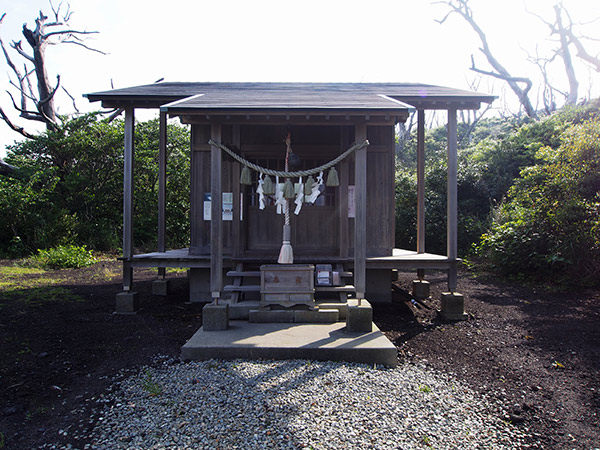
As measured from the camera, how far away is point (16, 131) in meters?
18.6

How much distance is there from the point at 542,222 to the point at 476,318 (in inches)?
160

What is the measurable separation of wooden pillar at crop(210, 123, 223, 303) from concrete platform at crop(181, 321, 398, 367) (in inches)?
25.5

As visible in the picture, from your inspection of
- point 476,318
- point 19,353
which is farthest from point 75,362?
point 476,318

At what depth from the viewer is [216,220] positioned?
5.18 metres

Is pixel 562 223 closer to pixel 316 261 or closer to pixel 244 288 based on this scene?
pixel 316 261

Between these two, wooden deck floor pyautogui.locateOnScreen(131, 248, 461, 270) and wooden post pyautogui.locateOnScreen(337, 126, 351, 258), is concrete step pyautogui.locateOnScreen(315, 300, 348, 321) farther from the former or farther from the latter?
wooden post pyautogui.locateOnScreen(337, 126, 351, 258)

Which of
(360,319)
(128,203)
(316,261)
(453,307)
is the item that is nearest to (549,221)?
(453,307)

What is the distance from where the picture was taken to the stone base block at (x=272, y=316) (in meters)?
→ 5.40

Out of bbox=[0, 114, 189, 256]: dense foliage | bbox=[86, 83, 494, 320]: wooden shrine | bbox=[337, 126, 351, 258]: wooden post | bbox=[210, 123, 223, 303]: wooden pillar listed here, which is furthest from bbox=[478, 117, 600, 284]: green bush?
bbox=[0, 114, 189, 256]: dense foliage

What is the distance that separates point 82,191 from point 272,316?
39.3 ft

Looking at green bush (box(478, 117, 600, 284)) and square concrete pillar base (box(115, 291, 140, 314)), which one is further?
green bush (box(478, 117, 600, 284))

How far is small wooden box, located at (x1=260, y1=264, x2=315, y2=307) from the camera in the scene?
17.7 feet

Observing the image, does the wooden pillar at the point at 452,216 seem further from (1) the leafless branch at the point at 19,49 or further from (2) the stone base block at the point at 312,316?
(1) the leafless branch at the point at 19,49

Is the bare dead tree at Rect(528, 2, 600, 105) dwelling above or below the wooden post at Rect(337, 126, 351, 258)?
above
